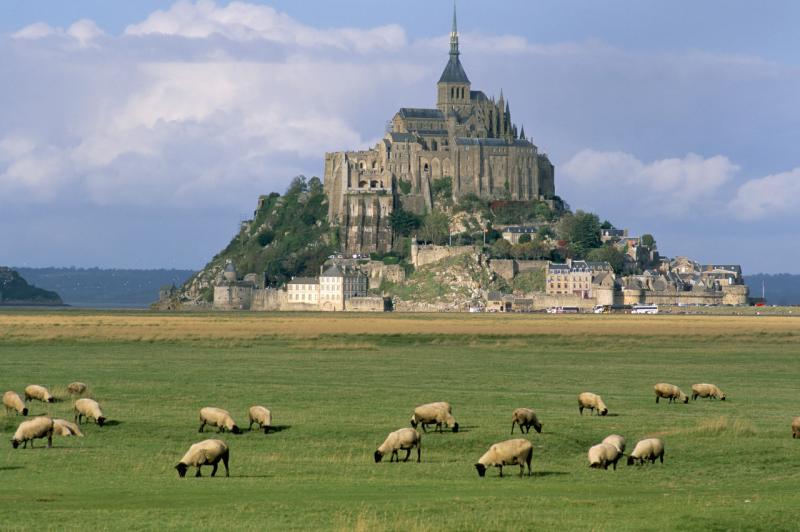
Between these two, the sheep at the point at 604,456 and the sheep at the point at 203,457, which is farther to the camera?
the sheep at the point at 604,456

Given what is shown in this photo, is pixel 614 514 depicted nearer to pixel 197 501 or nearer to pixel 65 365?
pixel 197 501

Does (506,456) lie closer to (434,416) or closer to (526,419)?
(526,419)

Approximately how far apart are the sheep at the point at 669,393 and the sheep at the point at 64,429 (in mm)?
17082

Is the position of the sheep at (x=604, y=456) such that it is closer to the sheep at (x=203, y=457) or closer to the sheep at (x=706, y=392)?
the sheep at (x=203, y=457)

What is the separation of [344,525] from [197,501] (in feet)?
11.2

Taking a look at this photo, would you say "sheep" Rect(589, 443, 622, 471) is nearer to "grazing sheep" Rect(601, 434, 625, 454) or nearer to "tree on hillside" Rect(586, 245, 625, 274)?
"grazing sheep" Rect(601, 434, 625, 454)

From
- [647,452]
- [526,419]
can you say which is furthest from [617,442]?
[526,419]

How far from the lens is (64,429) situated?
34.2m

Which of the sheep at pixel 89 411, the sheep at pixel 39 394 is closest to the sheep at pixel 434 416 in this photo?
the sheep at pixel 89 411

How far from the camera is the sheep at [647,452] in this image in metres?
30.4

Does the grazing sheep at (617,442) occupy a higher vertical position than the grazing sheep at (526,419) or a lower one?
lower

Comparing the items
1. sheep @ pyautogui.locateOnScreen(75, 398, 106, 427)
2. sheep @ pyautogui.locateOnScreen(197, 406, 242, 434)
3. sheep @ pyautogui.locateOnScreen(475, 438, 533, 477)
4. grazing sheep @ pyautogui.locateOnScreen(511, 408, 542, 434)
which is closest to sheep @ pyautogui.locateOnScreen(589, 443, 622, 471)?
sheep @ pyautogui.locateOnScreen(475, 438, 533, 477)

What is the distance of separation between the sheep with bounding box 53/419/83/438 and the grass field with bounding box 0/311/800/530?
0.96ft

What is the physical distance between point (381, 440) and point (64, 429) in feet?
23.3
